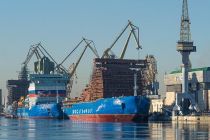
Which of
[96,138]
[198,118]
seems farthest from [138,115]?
[96,138]

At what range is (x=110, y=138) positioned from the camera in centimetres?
10756

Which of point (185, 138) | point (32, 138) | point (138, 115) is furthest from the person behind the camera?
point (138, 115)

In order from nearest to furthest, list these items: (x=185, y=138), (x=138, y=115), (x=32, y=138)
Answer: (x=185, y=138) < (x=32, y=138) < (x=138, y=115)

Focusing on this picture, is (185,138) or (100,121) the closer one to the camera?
(185,138)

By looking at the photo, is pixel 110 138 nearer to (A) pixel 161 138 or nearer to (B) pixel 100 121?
(A) pixel 161 138

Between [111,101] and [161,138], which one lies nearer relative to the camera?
[161,138]

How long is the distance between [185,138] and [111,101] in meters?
91.6

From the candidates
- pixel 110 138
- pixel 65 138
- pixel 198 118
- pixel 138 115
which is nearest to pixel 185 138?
pixel 110 138

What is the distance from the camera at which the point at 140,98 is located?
19225 cm

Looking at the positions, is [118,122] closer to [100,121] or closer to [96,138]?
[100,121]

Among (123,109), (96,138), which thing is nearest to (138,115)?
(123,109)

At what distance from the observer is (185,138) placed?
341ft

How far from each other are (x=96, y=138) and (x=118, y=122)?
8241 centimetres

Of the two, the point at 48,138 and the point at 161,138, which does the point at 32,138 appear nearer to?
the point at 48,138
